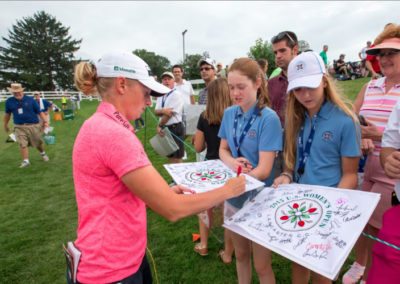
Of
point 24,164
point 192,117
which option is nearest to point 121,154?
point 192,117

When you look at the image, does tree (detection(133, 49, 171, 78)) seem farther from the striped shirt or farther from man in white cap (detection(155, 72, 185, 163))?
the striped shirt

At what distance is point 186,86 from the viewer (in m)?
7.69

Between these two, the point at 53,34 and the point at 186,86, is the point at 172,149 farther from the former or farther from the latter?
the point at 53,34

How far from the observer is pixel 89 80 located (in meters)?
1.58

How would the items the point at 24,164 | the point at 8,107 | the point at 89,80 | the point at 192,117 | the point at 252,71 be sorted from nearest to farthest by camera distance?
the point at 89,80
the point at 252,71
the point at 192,117
the point at 8,107
the point at 24,164

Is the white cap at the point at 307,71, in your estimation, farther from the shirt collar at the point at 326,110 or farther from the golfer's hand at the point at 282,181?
the golfer's hand at the point at 282,181

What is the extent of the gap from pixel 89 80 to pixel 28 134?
28.3 feet

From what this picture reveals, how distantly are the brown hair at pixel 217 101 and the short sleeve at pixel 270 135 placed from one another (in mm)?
1072

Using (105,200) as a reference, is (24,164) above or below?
below

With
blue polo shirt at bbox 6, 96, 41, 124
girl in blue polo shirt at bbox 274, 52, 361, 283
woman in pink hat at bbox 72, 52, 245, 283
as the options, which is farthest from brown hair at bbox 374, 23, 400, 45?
blue polo shirt at bbox 6, 96, 41, 124

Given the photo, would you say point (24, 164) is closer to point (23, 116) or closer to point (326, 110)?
point (23, 116)

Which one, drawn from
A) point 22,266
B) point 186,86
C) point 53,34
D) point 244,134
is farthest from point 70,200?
point 53,34

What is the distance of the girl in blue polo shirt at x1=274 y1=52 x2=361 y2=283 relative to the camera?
76.4 inches

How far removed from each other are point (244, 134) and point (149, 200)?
1.17 m
